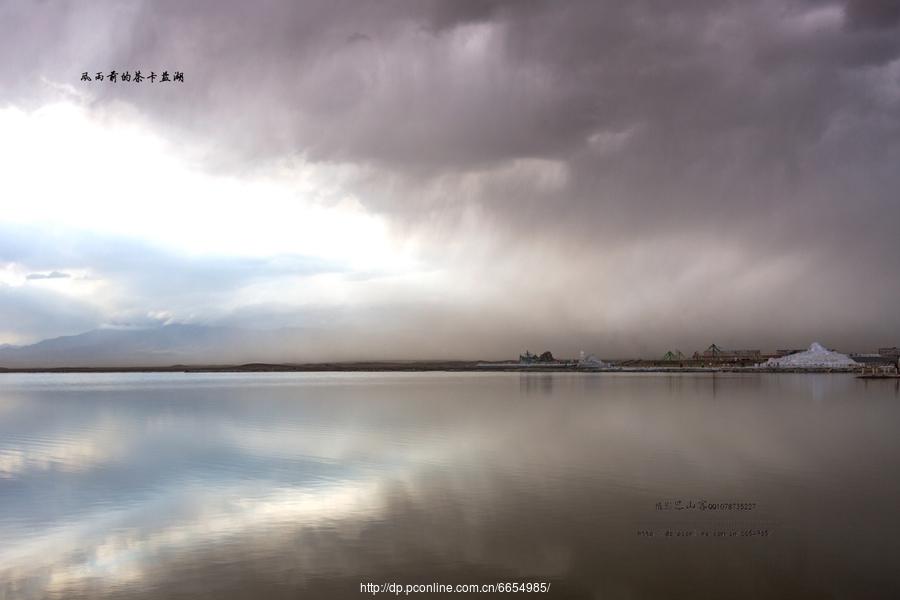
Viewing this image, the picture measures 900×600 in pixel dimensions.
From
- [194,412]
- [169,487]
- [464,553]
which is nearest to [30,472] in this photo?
[169,487]

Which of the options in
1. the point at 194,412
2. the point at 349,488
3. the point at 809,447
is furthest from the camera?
the point at 194,412

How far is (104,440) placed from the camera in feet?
97.6

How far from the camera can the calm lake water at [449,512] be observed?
1103 cm

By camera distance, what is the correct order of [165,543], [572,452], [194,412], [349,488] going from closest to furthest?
[165,543] → [349,488] → [572,452] → [194,412]

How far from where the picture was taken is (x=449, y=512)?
15.4m

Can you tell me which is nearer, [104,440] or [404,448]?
[404,448]

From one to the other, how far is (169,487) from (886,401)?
58.1 m

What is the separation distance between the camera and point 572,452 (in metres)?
25.0

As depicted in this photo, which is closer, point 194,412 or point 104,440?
point 104,440

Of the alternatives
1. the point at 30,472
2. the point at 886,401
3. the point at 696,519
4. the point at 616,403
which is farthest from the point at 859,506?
the point at 886,401

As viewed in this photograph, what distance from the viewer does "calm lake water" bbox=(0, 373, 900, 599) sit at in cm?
1103

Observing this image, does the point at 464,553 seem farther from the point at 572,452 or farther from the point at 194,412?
the point at 194,412

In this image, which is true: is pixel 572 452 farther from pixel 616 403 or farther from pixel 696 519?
pixel 616 403

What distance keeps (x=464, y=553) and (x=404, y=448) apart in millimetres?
14053
